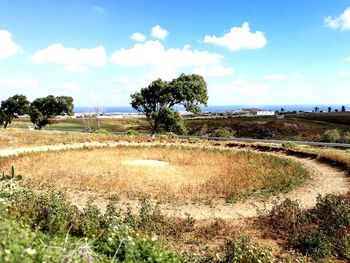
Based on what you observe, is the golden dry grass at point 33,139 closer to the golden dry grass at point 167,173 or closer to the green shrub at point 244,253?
the golden dry grass at point 167,173

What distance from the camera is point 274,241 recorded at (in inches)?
571

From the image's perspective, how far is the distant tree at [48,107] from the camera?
307 feet

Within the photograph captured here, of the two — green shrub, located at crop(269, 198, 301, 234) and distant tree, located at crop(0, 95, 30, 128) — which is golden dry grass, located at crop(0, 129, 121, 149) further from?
distant tree, located at crop(0, 95, 30, 128)

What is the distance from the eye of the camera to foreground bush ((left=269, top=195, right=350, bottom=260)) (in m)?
13.1

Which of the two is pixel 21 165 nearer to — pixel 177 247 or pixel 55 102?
pixel 177 247

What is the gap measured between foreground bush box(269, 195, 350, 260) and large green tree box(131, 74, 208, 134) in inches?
1824

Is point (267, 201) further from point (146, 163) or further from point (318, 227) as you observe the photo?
point (146, 163)

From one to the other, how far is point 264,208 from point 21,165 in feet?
60.8

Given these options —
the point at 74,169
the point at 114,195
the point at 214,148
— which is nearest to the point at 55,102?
the point at 214,148

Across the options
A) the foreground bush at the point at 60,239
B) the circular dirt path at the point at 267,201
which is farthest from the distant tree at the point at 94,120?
the foreground bush at the point at 60,239

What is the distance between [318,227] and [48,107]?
88.9 m

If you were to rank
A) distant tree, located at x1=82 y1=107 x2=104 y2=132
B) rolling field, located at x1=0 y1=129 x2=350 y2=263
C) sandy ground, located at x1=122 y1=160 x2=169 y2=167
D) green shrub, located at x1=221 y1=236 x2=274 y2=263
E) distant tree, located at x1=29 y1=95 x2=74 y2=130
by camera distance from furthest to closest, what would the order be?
distant tree, located at x1=82 y1=107 x2=104 y2=132 < distant tree, located at x1=29 y1=95 x2=74 y2=130 < sandy ground, located at x1=122 y1=160 x2=169 y2=167 < green shrub, located at x1=221 y1=236 x2=274 y2=263 < rolling field, located at x1=0 y1=129 x2=350 y2=263

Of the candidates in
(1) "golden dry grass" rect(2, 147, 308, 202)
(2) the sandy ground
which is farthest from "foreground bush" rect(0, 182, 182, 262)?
(2) the sandy ground

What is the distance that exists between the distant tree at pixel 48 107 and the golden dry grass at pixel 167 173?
60624mm
